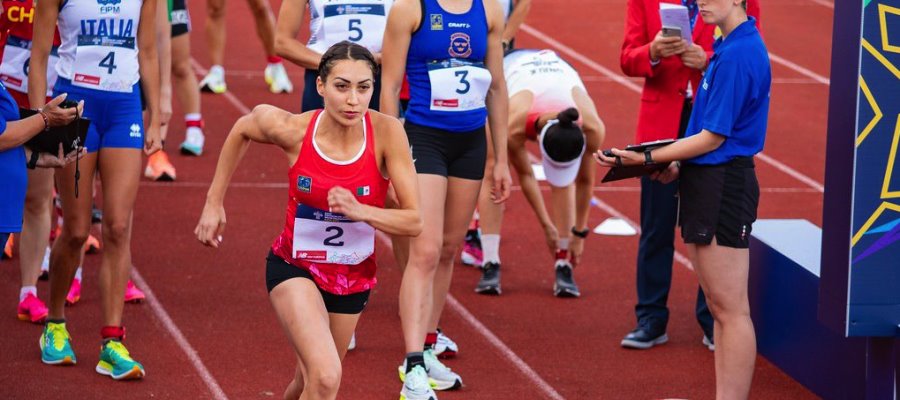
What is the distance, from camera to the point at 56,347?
696cm

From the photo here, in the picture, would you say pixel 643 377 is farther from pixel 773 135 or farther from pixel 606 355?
pixel 773 135

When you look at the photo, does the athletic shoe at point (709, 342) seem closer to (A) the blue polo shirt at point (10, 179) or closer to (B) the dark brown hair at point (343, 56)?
(B) the dark brown hair at point (343, 56)

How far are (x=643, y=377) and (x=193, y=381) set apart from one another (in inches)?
85.6

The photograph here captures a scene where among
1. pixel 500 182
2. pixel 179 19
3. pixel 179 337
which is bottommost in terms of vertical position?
pixel 179 337

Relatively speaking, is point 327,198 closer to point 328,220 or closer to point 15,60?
point 328,220

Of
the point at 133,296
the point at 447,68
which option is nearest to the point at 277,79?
the point at 133,296

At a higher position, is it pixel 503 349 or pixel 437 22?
pixel 437 22

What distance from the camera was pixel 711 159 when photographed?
5953 millimetres

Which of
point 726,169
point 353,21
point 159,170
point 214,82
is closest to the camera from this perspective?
→ point 726,169

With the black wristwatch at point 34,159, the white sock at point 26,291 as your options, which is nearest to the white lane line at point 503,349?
the white sock at point 26,291

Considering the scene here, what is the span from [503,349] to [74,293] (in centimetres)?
240

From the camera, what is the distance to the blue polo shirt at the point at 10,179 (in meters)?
5.76

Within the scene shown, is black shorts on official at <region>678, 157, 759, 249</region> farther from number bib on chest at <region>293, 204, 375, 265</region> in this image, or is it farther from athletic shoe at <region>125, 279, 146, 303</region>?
athletic shoe at <region>125, 279, 146, 303</region>

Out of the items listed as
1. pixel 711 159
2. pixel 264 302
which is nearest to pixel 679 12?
pixel 711 159
